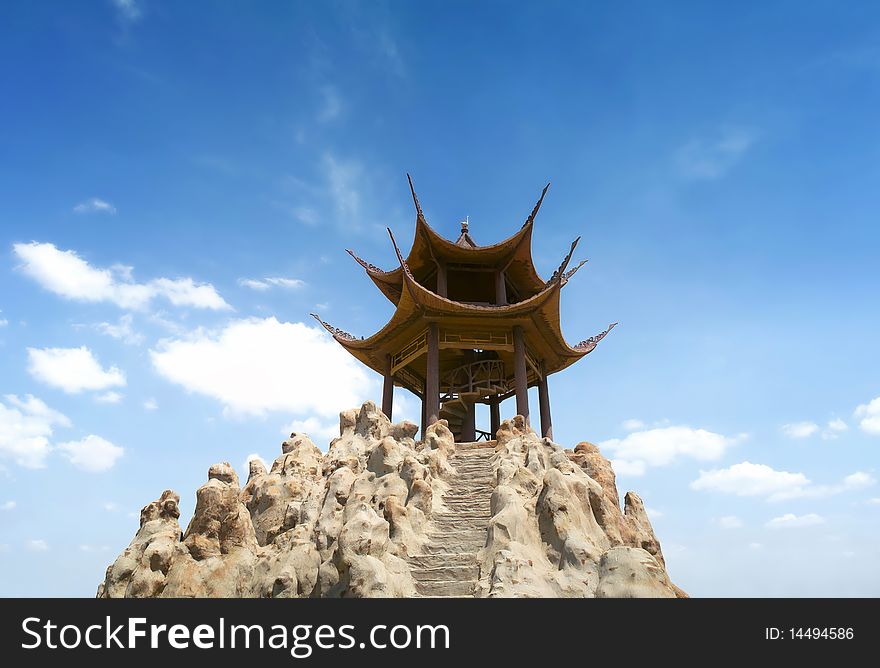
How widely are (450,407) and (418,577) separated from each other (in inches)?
512

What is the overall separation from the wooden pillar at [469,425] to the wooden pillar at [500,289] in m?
3.90

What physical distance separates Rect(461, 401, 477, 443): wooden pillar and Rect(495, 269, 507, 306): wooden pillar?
390cm

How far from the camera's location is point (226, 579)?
31.6ft

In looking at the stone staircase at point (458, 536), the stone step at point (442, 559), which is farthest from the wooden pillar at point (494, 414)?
the stone step at point (442, 559)

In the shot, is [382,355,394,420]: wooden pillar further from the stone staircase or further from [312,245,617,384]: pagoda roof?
the stone staircase

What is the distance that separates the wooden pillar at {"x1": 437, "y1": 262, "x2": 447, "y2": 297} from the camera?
72.7ft

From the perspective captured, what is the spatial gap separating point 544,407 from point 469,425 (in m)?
2.88

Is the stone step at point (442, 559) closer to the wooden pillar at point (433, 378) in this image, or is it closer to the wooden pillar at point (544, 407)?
the wooden pillar at point (433, 378)

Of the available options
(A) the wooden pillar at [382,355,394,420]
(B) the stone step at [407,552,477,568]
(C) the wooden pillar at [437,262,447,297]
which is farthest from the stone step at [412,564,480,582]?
(C) the wooden pillar at [437,262,447,297]

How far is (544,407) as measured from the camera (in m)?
23.1

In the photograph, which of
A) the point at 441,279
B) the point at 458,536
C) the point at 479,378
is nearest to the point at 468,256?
the point at 441,279
